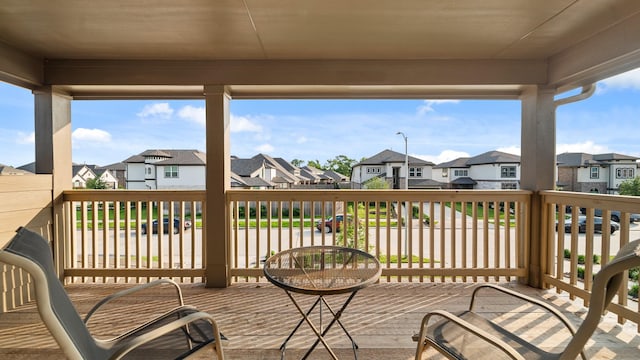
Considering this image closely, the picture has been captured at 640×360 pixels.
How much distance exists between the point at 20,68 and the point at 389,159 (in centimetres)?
423

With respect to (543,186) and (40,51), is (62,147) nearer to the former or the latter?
(40,51)

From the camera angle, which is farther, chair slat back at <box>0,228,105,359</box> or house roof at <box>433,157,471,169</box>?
house roof at <box>433,157,471,169</box>

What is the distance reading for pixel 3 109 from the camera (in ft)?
9.70

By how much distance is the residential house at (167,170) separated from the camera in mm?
3281

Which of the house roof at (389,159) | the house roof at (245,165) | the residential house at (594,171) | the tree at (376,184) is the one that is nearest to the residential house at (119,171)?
the house roof at (245,165)

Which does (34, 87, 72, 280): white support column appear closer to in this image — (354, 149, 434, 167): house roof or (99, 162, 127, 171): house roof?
(99, 162, 127, 171): house roof

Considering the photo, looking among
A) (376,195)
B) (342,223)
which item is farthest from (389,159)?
(342,223)

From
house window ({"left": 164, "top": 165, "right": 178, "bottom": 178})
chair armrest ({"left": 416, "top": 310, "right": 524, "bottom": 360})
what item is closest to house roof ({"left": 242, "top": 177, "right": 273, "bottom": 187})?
house window ({"left": 164, "top": 165, "right": 178, "bottom": 178})

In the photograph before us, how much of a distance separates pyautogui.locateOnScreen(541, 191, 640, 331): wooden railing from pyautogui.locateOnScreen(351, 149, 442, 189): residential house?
3.77ft

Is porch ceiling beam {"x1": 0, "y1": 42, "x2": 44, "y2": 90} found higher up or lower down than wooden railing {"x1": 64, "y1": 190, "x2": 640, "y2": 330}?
higher up

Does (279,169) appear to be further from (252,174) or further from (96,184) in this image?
(96,184)

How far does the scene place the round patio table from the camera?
5.21 ft

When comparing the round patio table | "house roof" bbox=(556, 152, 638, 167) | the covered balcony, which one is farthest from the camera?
"house roof" bbox=(556, 152, 638, 167)

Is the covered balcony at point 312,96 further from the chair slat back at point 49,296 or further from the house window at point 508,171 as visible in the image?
the chair slat back at point 49,296
